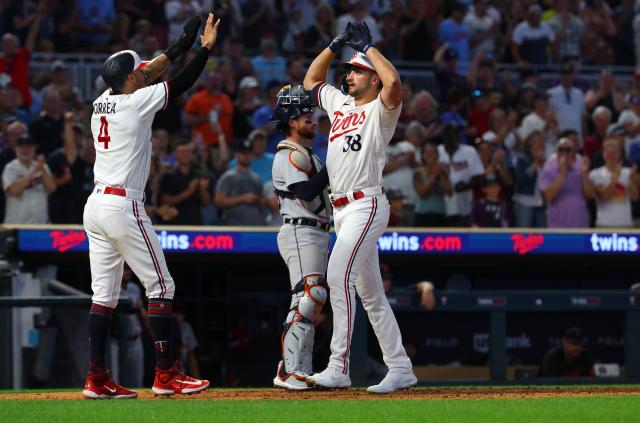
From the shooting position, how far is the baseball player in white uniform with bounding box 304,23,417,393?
756 cm

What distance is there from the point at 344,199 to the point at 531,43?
9883 millimetres

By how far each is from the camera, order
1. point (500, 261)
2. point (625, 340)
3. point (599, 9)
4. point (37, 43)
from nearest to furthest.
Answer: point (625, 340)
point (500, 261)
point (37, 43)
point (599, 9)

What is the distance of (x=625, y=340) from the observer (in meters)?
11.6

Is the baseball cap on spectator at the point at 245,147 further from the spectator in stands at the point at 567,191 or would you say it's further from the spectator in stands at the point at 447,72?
the spectator in stands at the point at 447,72

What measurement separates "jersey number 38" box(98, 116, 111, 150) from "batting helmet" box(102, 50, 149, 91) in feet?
0.70

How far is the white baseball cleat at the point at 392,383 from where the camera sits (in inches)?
302

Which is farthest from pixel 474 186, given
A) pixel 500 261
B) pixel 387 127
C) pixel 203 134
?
pixel 387 127

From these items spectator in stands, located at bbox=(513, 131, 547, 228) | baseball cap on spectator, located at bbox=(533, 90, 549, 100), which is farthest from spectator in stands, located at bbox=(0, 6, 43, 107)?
baseball cap on spectator, located at bbox=(533, 90, 549, 100)

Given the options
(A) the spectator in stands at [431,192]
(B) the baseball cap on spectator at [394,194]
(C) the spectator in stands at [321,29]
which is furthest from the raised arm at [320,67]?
(C) the spectator in stands at [321,29]

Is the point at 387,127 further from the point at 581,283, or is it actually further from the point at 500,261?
the point at 581,283

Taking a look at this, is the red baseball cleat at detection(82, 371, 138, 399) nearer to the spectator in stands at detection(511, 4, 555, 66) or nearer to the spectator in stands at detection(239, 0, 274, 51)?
the spectator in stands at detection(239, 0, 274, 51)

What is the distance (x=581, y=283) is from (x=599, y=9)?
6.36 meters

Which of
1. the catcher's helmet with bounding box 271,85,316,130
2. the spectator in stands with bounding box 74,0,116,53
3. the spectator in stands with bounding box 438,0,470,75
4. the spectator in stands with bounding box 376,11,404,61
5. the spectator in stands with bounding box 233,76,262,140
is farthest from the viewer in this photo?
the spectator in stands with bounding box 376,11,404,61

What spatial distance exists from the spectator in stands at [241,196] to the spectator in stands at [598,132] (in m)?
4.20
